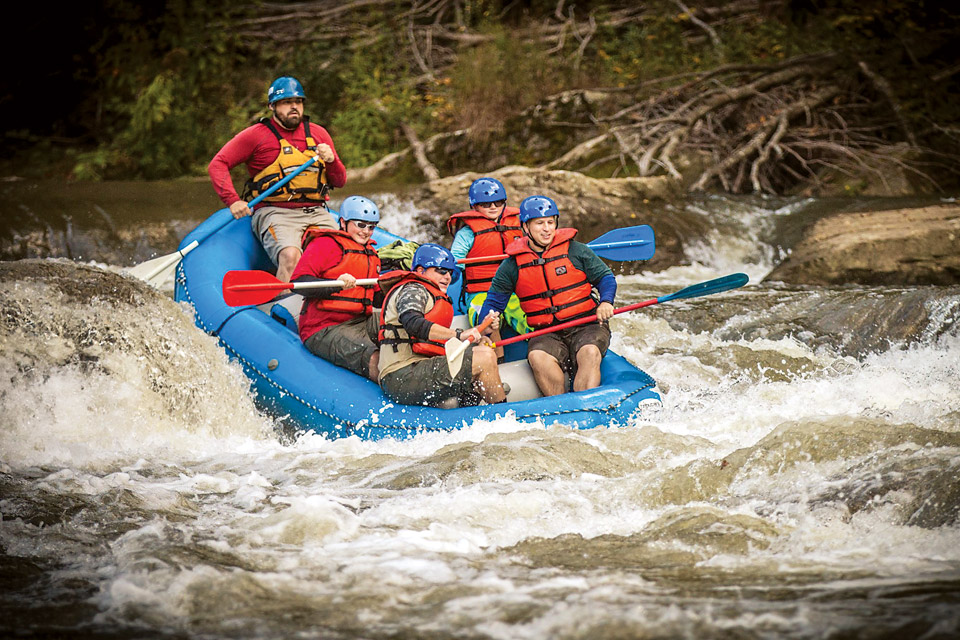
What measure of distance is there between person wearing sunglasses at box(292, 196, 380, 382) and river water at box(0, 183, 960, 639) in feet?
1.47

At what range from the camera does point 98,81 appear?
41.1ft

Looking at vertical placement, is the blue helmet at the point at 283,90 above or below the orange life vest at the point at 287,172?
above

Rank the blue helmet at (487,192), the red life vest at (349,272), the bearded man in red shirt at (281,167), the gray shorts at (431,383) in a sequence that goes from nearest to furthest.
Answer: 1. the gray shorts at (431,383)
2. the red life vest at (349,272)
3. the blue helmet at (487,192)
4. the bearded man in red shirt at (281,167)

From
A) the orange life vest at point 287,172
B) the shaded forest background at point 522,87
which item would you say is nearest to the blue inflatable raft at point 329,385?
the orange life vest at point 287,172

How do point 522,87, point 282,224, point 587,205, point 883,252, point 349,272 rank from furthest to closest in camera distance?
point 522,87, point 587,205, point 883,252, point 282,224, point 349,272

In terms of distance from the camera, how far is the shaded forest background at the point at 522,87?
30.4 ft

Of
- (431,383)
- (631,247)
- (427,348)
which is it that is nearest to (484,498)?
(431,383)

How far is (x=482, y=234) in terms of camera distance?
507 cm

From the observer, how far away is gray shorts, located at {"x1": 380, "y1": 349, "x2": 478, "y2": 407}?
399cm

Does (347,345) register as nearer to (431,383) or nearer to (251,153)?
(431,383)

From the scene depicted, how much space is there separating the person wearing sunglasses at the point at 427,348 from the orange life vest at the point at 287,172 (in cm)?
150

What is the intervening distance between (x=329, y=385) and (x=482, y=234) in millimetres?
1300

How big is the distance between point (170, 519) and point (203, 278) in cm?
223

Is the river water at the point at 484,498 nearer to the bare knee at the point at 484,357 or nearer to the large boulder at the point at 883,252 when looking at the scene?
the bare knee at the point at 484,357
